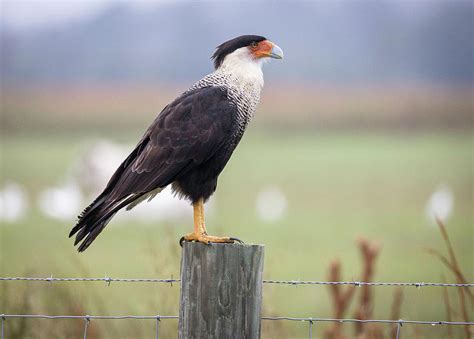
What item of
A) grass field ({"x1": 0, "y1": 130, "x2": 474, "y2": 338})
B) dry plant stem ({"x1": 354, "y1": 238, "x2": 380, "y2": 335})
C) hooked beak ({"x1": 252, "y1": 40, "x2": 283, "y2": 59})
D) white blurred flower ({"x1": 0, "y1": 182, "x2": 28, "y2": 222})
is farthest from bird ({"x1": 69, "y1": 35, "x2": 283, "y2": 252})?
→ white blurred flower ({"x1": 0, "y1": 182, "x2": 28, "y2": 222})

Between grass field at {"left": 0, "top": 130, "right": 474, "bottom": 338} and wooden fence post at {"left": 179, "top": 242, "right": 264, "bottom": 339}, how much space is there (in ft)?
4.85

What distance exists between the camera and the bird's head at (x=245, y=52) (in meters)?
6.68

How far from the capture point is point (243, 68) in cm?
663

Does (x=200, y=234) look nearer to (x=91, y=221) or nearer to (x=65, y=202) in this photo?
(x=91, y=221)

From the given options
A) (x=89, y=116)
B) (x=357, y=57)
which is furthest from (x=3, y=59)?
(x=89, y=116)

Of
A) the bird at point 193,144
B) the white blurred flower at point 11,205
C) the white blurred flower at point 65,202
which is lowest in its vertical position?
the bird at point 193,144

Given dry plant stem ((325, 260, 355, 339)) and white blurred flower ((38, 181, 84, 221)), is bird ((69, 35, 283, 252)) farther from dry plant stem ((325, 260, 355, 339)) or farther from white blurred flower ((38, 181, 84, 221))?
white blurred flower ((38, 181, 84, 221))

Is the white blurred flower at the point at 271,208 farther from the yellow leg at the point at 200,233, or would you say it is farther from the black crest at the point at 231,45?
the yellow leg at the point at 200,233

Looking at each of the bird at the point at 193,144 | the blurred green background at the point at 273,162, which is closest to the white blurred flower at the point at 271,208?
the blurred green background at the point at 273,162

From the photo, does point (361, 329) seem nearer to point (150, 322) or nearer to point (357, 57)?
point (150, 322)

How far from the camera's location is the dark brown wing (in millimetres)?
6051

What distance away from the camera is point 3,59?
181 m

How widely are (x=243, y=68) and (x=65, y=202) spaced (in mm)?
22249

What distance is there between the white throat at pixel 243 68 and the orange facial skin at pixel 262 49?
0.04 m
